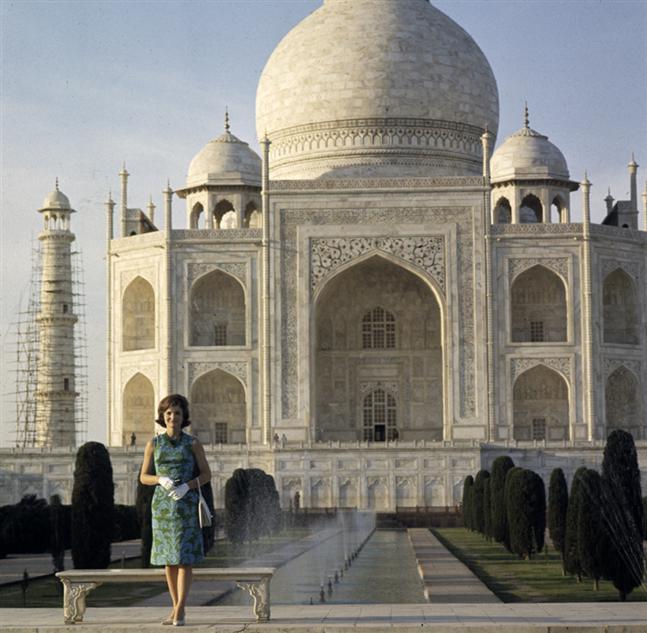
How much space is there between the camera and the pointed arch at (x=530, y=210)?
32.2m

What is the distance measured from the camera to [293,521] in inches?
971

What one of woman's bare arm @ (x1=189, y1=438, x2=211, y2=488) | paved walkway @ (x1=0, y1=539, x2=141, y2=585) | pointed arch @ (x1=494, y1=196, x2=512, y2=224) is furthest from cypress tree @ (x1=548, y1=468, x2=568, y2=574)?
pointed arch @ (x1=494, y1=196, x2=512, y2=224)

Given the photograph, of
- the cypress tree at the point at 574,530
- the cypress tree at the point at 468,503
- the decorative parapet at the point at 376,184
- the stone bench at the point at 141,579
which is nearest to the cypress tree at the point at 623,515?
the cypress tree at the point at 574,530

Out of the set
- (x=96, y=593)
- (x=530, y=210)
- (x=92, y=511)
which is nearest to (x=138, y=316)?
(x=530, y=210)

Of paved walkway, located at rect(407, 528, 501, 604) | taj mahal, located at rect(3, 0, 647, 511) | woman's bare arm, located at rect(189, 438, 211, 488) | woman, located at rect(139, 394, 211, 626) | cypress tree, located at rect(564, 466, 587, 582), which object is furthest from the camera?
taj mahal, located at rect(3, 0, 647, 511)

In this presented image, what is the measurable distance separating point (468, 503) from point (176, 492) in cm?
1576

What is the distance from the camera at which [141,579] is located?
8.65 m

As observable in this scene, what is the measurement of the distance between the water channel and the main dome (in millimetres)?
13688

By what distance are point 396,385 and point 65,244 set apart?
9.28m

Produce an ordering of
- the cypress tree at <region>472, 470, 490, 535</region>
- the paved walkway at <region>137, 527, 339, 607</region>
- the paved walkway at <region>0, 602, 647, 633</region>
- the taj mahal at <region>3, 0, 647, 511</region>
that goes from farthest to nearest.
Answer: the taj mahal at <region>3, 0, 647, 511</region> < the cypress tree at <region>472, 470, 490, 535</region> < the paved walkway at <region>137, 527, 339, 607</region> < the paved walkway at <region>0, 602, 647, 633</region>

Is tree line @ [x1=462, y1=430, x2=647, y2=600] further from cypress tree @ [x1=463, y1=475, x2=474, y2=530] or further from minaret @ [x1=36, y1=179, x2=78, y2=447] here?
minaret @ [x1=36, y1=179, x2=78, y2=447]

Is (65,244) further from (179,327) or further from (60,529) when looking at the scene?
(60,529)

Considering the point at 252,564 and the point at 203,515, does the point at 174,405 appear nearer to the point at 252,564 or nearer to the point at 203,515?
the point at 203,515

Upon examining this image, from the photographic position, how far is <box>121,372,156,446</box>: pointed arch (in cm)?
3064
